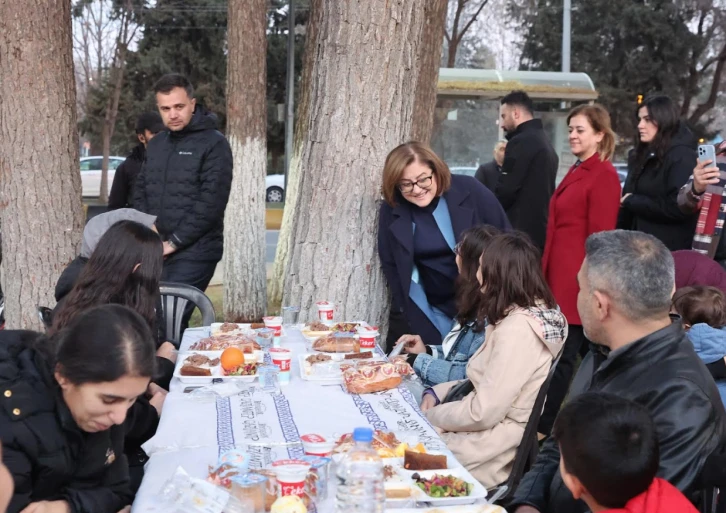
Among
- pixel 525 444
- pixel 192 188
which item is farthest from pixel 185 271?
pixel 525 444

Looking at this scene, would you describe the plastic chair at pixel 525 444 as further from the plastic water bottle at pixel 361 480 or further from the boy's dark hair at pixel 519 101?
the boy's dark hair at pixel 519 101

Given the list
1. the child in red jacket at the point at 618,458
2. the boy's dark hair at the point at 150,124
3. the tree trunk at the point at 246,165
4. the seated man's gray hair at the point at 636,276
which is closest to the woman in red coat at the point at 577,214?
the seated man's gray hair at the point at 636,276

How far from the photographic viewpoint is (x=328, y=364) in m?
3.28

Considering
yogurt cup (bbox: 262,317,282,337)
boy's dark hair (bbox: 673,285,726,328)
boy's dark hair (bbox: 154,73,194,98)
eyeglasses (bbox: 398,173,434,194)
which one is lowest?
yogurt cup (bbox: 262,317,282,337)

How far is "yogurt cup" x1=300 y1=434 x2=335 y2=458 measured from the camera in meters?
2.34

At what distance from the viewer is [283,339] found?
3910 millimetres

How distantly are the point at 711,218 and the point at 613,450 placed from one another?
3.09 m

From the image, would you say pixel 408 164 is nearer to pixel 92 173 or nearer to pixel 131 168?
pixel 131 168

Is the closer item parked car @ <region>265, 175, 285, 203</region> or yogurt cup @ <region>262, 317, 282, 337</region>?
yogurt cup @ <region>262, 317, 282, 337</region>

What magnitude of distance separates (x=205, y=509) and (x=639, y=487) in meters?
1.06

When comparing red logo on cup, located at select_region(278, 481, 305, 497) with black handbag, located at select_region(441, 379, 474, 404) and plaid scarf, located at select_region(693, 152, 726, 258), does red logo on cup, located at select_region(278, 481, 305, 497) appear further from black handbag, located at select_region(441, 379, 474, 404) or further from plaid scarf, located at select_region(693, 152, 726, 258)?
plaid scarf, located at select_region(693, 152, 726, 258)

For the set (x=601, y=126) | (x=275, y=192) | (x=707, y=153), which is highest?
(x=601, y=126)

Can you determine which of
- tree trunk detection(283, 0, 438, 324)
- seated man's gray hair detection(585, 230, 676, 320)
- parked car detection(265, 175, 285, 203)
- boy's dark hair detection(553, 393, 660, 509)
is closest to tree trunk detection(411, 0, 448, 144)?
tree trunk detection(283, 0, 438, 324)

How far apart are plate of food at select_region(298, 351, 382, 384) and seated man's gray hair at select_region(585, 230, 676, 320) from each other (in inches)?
44.0
